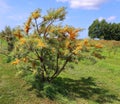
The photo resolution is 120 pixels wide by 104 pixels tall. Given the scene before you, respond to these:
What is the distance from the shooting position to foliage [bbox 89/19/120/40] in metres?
86.2

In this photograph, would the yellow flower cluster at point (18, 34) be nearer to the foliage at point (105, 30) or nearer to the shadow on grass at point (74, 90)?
the shadow on grass at point (74, 90)

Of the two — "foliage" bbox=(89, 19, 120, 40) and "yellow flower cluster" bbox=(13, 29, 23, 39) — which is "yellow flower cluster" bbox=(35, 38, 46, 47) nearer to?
"yellow flower cluster" bbox=(13, 29, 23, 39)

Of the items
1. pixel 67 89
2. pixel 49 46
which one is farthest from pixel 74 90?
pixel 49 46

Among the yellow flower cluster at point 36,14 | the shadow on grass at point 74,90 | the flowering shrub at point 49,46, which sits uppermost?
the yellow flower cluster at point 36,14

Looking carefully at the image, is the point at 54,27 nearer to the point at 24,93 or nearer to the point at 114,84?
the point at 24,93

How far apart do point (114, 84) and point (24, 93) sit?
666 centimetres

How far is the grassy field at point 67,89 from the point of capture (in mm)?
14094

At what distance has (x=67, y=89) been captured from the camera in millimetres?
15977

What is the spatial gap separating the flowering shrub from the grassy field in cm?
111

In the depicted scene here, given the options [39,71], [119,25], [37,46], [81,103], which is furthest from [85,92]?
[119,25]

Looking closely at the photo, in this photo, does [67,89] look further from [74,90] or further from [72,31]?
[72,31]

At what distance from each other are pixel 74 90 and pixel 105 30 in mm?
75095

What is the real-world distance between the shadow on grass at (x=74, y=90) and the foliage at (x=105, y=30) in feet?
229

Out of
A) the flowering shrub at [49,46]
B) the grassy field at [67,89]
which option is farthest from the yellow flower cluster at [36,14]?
the grassy field at [67,89]
